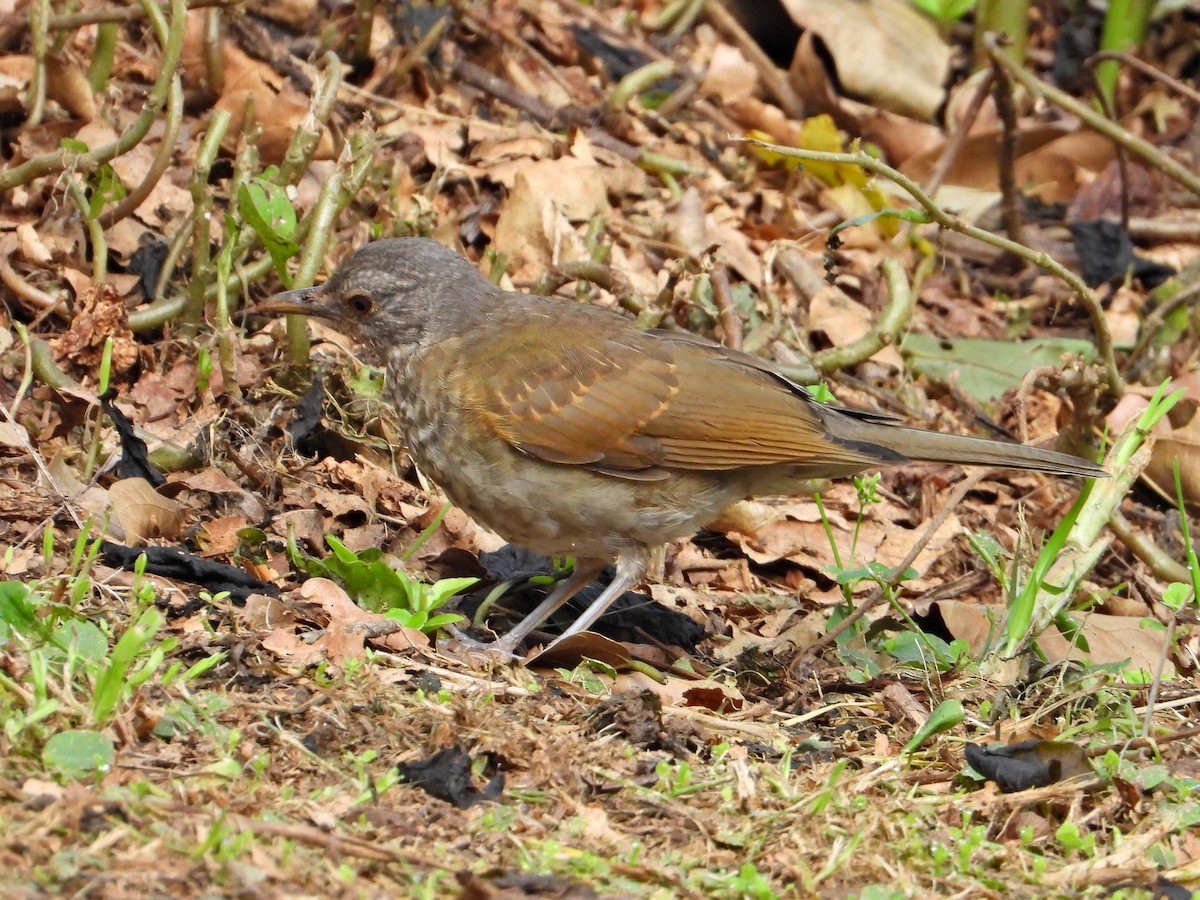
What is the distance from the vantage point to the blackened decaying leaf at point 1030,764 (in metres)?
3.96

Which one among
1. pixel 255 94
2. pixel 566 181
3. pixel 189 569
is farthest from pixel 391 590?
pixel 566 181

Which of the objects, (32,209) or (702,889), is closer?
(702,889)

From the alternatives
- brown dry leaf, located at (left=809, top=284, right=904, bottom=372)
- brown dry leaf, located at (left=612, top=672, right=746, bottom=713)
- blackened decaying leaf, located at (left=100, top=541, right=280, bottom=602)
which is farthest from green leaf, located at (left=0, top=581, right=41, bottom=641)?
brown dry leaf, located at (left=809, top=284, right=904, bottom=372)

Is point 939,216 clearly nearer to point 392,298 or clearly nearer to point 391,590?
point 392,298

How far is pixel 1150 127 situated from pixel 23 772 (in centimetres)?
967

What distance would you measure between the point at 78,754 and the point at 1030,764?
7.91ft

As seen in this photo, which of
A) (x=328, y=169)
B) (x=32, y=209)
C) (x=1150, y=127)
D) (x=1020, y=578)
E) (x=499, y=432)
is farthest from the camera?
(x=1150, y=127)

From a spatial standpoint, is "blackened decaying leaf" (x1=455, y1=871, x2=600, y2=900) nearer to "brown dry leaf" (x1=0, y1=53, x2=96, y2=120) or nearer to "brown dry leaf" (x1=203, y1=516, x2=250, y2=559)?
"brown dry leaf" (x1=203, y1=516, x2=250, y2=559)

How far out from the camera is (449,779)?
11.7 ft

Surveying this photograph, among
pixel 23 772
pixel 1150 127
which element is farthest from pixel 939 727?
pixel 1150 127

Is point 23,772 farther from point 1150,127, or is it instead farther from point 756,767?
point 1150,127

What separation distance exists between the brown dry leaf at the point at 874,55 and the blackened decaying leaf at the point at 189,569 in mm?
6241

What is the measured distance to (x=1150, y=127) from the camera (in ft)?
35.4

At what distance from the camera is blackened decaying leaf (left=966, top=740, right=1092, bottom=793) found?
396 cm
